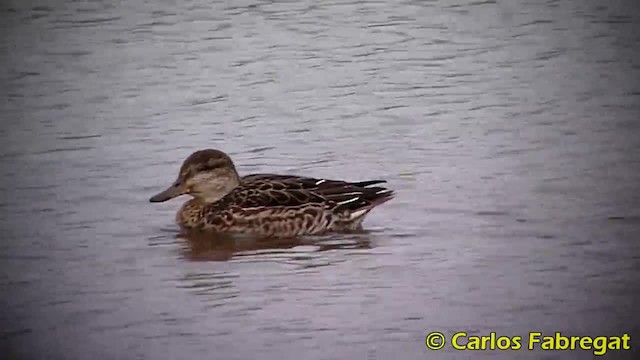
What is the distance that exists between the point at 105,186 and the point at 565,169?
1.04 m

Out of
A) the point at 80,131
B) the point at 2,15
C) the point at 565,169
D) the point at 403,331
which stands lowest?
the point at 403,331

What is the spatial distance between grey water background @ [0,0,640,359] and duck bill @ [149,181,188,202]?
3cm

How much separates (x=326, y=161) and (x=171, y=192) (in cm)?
37

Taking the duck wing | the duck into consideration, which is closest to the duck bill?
the duck

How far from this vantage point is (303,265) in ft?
8.39

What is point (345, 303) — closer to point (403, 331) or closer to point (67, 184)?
point (403, 331)

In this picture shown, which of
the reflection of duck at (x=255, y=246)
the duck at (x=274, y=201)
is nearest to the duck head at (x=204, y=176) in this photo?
the duck at (x=274, y=201)

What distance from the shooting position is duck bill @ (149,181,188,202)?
2.74m

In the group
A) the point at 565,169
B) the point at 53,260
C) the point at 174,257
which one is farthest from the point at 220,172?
the point at 565,169

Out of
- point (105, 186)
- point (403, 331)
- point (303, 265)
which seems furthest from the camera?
point (105, 186)

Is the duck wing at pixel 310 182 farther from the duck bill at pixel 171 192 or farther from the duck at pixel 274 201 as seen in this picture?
the duck bill at pixel 171 192

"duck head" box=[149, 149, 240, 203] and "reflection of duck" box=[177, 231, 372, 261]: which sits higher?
"duck head" box=[149, 149, 240, 203]

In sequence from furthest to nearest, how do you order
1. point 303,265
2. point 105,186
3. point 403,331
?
1. point 105,186
2. point 303,265
3. point 403,331

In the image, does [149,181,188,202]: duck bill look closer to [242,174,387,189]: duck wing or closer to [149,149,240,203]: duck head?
[149,149,240,203]: duck head
